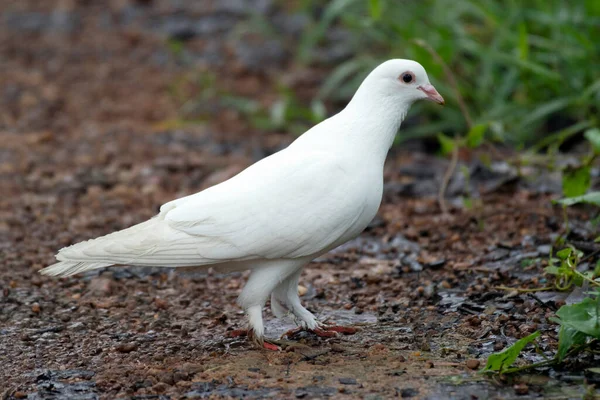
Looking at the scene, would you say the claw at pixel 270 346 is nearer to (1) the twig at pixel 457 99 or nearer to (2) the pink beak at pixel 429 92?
(2) the pink beak at pixel 429 92

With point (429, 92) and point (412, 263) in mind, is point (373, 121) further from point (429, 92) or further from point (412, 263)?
point (412, 263)

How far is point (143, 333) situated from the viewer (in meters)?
4.58

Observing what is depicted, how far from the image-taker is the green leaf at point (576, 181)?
5.11 meters

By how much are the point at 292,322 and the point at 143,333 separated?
2.55ft

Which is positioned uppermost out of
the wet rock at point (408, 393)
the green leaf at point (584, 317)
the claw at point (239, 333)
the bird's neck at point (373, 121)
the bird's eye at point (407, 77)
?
the bird's eye at point (407, 77)

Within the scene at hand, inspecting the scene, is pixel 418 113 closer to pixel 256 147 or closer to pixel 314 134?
pixel 256 147

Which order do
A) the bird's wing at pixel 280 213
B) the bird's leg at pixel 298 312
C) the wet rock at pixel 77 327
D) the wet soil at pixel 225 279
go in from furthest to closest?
the wet rock at pixel 77 327 → the bird's leg at pixel 298 312 → the bird's wing at pixel 280 213 → the wet soil at pixel 225 279

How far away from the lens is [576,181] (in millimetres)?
5141

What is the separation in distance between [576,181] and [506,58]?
2.27m

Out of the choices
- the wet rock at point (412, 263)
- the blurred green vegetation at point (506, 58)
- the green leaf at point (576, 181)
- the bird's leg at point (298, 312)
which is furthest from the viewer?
the blurred green vegetation at point (506, 58)

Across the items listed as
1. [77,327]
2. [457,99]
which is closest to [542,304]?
[457,99]

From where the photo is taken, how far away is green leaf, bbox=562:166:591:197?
5.11 metres

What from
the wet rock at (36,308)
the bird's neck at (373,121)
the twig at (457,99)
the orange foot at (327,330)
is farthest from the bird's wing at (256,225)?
the twig at (457,99)

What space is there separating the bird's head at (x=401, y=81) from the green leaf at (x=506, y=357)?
142 centimetres
